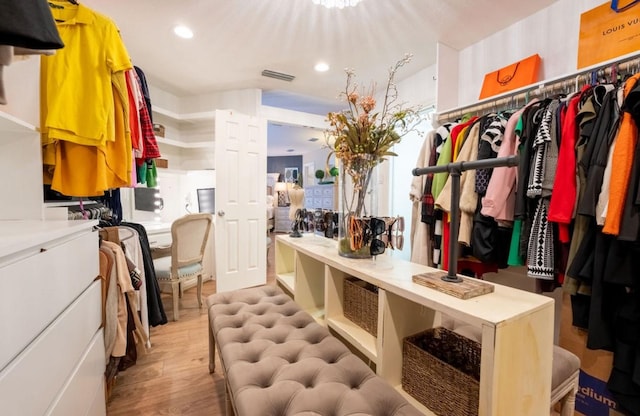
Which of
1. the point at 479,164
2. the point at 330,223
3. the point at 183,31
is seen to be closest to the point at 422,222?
the point at 330,223

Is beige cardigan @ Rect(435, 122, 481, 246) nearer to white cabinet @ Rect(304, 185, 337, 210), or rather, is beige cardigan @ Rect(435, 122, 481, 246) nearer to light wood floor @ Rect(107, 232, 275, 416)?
light wood floor @ Rect(107, 232, 275, 416)

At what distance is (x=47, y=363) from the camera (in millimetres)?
747

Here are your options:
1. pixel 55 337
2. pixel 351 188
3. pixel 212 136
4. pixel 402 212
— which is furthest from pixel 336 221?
pixel 212 136

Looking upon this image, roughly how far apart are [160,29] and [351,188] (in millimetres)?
2080

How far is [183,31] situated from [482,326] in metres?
2.67

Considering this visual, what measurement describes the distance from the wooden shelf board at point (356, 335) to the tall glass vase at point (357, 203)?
278 millimetres

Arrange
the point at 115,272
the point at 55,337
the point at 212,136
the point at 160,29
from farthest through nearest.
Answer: the point at 212,136 < the point at 160,29 < the point at 115,272 < the point at 55,337

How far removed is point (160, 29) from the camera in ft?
7.00

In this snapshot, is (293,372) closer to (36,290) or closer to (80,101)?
(36,290)

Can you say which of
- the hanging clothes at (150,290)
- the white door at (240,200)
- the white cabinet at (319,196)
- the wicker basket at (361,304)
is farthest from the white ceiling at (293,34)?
the white cabinet at (319,196)

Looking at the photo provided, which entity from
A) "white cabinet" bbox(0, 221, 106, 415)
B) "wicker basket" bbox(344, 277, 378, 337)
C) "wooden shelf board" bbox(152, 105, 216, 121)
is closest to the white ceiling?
"wooden shelf board" bbox(152, 105, 216, 121)

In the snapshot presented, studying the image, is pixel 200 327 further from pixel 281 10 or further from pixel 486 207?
pixel 281 10

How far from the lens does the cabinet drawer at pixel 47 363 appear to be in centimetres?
60

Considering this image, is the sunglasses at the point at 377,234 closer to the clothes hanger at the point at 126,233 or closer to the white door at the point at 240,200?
the clothes hanger at the point at 126,233
